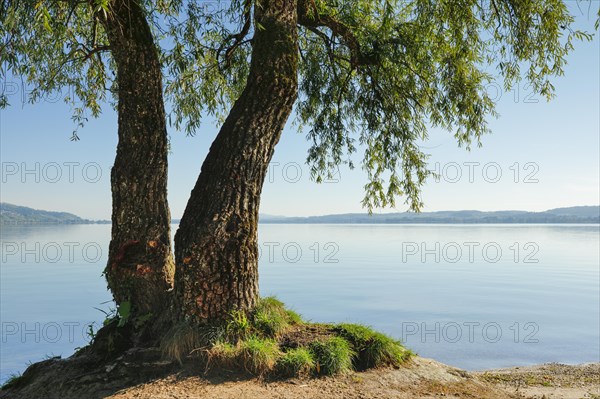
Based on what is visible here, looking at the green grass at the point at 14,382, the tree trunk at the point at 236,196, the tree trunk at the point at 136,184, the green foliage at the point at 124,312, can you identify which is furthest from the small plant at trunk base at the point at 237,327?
the green grass at the point at 14,382

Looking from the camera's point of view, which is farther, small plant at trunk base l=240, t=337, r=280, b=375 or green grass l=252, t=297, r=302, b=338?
green grass l=252, t=297, r=302, b=338

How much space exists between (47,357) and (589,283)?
28.4 m

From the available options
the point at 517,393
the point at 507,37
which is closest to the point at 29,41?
the point at 507,37

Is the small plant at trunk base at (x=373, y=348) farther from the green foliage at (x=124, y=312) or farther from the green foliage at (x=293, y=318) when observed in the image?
the green foliage at (x=124, y=312)

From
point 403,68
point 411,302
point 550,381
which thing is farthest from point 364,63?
point 411,302

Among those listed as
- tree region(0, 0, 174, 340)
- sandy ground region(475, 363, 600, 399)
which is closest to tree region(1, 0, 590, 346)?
tree region(0, 0, 174, 340)

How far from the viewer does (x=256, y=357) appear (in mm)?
5809

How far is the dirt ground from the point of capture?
5.46m

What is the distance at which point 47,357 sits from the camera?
6875 mm

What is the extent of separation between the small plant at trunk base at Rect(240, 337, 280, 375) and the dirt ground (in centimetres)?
13

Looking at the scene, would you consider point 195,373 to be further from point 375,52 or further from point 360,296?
point 360,296

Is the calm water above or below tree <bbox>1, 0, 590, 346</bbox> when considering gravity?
below

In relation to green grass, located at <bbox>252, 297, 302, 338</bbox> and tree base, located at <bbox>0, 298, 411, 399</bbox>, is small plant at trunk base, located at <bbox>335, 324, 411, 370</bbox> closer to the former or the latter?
tree base, located at <bbox>0, 298, 411, 399</bbox>

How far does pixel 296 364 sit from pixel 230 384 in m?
0.83
